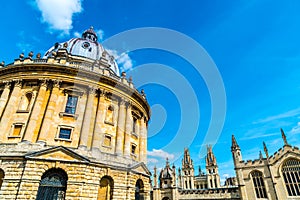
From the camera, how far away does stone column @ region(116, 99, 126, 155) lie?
20625mm

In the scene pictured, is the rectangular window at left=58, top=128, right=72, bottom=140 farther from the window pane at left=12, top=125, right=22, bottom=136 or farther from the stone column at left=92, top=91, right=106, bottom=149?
the window pane at left=12, top=125, right=22, bottom=136

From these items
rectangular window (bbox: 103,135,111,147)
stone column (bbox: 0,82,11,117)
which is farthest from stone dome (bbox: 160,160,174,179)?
stone column (bbox: 0,82,11,117)

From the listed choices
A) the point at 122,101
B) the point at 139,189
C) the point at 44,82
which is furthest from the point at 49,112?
the point at 139,189

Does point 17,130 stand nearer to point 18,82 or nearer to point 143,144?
point 18,82

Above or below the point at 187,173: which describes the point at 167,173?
below

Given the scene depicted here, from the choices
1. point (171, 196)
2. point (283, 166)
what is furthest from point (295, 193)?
point (171, 196)

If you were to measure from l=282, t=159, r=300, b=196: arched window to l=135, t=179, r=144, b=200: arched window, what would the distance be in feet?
109

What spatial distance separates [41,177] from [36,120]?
5.60m

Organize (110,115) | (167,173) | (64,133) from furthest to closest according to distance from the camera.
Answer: (167,173) → (110,115) → (64,133)

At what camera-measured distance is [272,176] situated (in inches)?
1475

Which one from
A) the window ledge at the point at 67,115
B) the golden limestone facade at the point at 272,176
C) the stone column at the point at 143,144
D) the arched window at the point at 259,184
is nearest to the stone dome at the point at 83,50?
the stone column at the point at 143,144

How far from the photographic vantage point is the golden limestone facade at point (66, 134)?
1530 cm

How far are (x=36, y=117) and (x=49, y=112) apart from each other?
1241 millimetres

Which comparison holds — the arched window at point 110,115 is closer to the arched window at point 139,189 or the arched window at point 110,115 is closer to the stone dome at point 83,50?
the arched window at point 139,189
